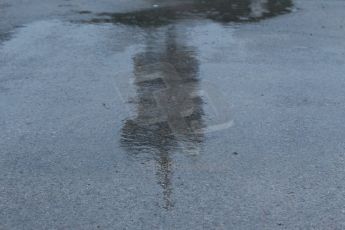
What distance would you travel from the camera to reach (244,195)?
481cm

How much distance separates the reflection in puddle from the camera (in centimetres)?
561

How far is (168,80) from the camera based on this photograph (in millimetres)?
7172

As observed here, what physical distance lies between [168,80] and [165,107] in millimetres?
824

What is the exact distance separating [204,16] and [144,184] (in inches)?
227

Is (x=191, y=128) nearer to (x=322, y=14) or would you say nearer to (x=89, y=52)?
(x=89, y=52)

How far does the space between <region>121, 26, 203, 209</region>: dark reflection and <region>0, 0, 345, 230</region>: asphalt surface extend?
0.02 m

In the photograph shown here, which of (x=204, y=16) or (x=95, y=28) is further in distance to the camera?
(x=204, y=16)

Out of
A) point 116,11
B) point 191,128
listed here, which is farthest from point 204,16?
point 191,128

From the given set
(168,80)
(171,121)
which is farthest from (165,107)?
(168,80)

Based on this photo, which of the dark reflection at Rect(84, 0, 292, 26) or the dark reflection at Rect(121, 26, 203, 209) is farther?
the dark reflection at Rect(84, 0, 292, 26)

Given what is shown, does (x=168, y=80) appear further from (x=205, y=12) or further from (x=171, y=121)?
(x=205, y=12)

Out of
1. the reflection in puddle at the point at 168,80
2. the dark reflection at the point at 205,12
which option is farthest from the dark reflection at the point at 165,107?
the dark reflection at the point at 205,12

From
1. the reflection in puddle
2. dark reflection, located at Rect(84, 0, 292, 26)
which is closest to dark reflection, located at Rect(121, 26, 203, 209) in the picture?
the reflection in puddle

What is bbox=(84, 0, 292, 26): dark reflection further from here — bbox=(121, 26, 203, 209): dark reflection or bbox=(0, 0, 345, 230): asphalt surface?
bbox=(121, 26, 203, 209): dark reflection
